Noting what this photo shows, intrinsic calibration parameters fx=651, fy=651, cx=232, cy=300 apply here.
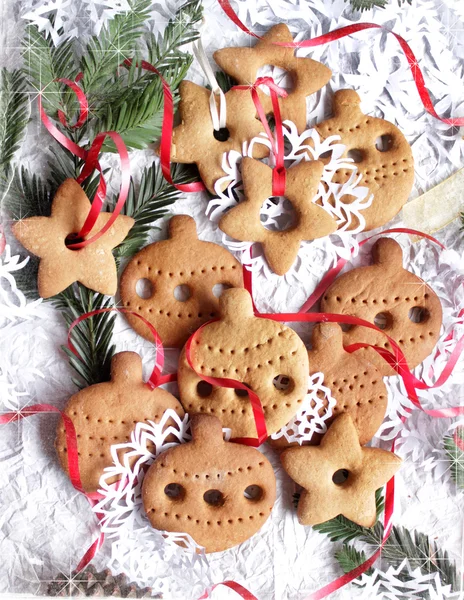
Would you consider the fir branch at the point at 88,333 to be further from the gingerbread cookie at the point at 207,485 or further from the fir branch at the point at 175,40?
the fir branch at the point at 175,40

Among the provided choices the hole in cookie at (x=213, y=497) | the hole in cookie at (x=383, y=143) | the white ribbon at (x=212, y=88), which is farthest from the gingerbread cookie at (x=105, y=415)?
the hole in cookie at (x=383, y=143)

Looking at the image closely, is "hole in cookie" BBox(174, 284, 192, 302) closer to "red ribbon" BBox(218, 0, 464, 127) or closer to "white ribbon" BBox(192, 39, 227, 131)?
"white ribbon" BBox(192, 39, 227, 131)

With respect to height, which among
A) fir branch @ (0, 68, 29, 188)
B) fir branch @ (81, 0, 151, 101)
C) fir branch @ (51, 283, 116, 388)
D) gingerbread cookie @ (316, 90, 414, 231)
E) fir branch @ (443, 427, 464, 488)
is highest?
fir branch @ (81, 0, 151, 101)

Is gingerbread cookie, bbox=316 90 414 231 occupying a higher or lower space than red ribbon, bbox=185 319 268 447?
higher

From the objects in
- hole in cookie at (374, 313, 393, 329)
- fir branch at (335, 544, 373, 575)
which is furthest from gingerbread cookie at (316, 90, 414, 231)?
fir branch at (335, 544, 373, 575)

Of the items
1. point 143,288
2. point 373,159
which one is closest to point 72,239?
point 143,288
